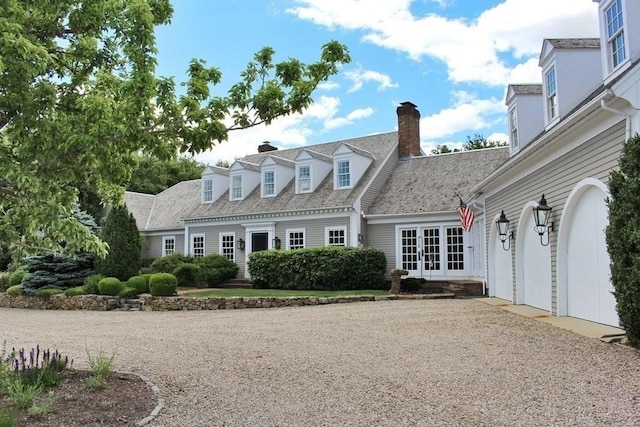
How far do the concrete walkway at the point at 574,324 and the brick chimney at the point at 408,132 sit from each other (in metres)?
11.7

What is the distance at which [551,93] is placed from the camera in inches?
433

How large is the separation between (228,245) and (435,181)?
9825mm

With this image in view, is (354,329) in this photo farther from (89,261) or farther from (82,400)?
(89,261)

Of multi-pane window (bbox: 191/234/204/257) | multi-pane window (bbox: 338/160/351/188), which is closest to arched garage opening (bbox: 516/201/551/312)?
multi-pane window (bbox: 338/160/351/188)

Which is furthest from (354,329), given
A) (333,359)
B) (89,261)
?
(89,261)

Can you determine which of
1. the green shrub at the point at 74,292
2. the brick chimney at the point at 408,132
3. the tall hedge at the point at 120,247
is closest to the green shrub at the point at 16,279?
the tall hedge at the point at 120,247

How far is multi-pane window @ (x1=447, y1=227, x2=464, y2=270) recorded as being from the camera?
62.6ft

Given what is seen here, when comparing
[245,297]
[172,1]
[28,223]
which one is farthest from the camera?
[245,297]

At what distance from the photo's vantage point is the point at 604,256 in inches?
327

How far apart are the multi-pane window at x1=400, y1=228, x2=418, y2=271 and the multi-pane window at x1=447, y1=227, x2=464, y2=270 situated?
125cm

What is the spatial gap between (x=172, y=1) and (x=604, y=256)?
7.44 metres

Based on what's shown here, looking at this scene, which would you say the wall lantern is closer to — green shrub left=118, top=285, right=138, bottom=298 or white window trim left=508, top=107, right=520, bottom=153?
green shrub left=118, top=285, right=138, bottom=298

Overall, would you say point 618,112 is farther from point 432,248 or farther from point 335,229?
point 335,229

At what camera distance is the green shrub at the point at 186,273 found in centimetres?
2105
